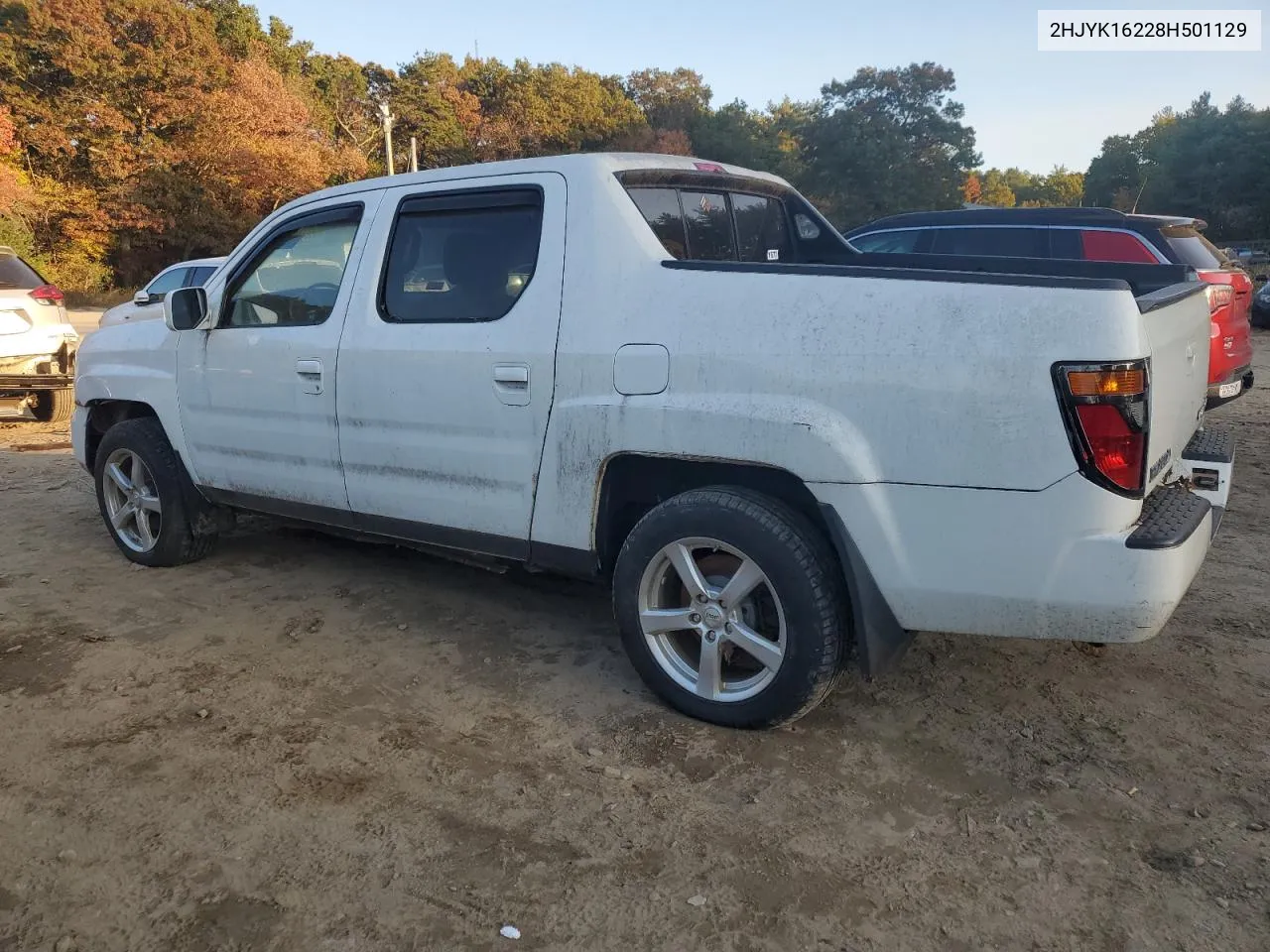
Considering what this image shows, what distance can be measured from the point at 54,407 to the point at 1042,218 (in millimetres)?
9571

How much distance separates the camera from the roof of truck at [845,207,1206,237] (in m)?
7.93

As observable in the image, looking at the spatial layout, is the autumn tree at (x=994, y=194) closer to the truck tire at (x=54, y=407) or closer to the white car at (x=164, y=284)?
the white car at (x=164, y=284)

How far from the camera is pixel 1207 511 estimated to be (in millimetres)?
2947

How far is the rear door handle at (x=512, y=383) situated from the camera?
11.3 feet

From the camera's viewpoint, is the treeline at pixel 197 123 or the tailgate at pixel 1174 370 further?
the treeline at pixel 197 123

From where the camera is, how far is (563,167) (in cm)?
356

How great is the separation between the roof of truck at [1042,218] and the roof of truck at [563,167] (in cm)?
492

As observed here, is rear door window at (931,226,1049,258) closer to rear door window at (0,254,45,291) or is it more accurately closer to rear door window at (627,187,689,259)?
rear door window at (627,187,689,259)

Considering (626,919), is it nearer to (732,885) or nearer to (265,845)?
(732,885)

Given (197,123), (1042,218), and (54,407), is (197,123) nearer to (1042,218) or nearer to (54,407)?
(54,407)

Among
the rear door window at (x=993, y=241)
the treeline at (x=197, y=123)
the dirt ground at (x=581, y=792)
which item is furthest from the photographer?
the treeline at (x=197, y=123)

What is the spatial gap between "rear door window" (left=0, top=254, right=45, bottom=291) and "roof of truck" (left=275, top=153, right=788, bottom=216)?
6368mm

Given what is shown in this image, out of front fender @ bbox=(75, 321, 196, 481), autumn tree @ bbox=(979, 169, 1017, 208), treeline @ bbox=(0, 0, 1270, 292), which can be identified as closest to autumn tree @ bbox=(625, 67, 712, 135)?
treeline @ bbox=(0, 0, 1270, 292)

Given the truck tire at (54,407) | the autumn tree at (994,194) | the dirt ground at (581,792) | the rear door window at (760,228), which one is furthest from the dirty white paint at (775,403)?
the autumn tree at (994,194)
